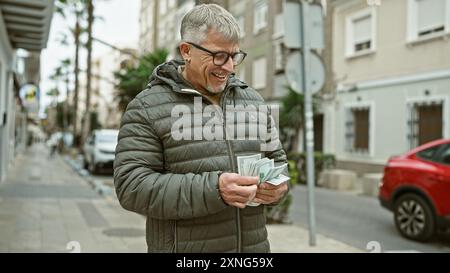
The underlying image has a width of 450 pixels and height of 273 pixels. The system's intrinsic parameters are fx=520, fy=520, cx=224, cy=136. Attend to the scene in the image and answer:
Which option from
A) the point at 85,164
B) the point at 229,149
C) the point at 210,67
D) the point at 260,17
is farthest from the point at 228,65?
the point at 260,17

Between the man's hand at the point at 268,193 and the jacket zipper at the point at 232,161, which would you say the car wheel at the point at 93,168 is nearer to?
the jacket zipper at the point at 232,161

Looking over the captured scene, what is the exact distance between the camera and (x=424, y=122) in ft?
49.5

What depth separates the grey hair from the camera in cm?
179

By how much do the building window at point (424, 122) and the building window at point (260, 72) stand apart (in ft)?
35.3

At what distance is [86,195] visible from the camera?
11.7 metres

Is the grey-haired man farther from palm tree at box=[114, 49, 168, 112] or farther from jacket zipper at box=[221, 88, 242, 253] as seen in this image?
palm tree at box=[114, 49, 168, 112]

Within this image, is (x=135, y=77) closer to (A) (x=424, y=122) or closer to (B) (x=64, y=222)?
(B) (x=64, y=222)

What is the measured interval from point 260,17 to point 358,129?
32.8 ft

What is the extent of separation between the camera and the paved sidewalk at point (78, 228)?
237 inches

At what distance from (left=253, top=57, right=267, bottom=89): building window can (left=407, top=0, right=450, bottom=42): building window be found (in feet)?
35.3

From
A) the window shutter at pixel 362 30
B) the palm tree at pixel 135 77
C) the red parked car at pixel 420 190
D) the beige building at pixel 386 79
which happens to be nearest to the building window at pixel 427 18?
the beige building at pixel 386 79

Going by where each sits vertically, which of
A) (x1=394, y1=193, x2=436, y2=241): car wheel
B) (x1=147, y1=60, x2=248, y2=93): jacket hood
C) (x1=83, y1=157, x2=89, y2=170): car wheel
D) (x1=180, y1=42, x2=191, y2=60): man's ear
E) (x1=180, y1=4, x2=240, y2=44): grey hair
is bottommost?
(x1=83, y1=157, x2=89, y2=170): car wheel

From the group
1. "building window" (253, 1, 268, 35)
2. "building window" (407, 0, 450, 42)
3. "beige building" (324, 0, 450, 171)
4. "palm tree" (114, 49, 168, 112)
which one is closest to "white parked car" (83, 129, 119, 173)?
"beige building" (324, 0, 450, 171)

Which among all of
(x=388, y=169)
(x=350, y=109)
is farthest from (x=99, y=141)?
(x=388, y=169)
